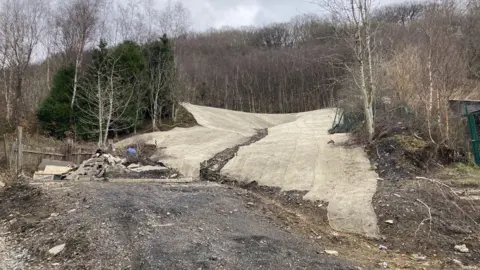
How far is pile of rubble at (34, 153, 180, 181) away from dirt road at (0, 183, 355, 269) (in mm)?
3480

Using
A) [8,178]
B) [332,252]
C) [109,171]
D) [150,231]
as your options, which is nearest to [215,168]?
[109,171]

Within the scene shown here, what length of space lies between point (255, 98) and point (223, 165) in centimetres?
3660

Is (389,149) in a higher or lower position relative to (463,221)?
higher

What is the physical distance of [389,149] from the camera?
36.3ft

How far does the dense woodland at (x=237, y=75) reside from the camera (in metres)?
12.8

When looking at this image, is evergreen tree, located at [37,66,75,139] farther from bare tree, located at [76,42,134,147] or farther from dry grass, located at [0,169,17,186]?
→ dry grass, located at [0,169,17,186]

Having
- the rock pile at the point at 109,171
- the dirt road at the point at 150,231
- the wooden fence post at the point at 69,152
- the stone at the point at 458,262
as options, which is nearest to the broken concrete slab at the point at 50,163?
the wooden fence post at the point at 69,152

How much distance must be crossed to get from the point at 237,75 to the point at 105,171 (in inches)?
1607

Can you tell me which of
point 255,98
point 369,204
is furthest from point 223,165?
point 255,98

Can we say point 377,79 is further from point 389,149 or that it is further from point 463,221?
point 463,221

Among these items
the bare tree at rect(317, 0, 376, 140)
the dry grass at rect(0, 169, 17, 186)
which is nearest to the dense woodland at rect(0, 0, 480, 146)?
the bare tree at rect(317, 0, 376, 140)

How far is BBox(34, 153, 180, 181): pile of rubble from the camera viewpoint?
1232 cm

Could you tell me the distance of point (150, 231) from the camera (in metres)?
6.08

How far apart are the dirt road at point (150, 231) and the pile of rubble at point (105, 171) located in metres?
3.48
